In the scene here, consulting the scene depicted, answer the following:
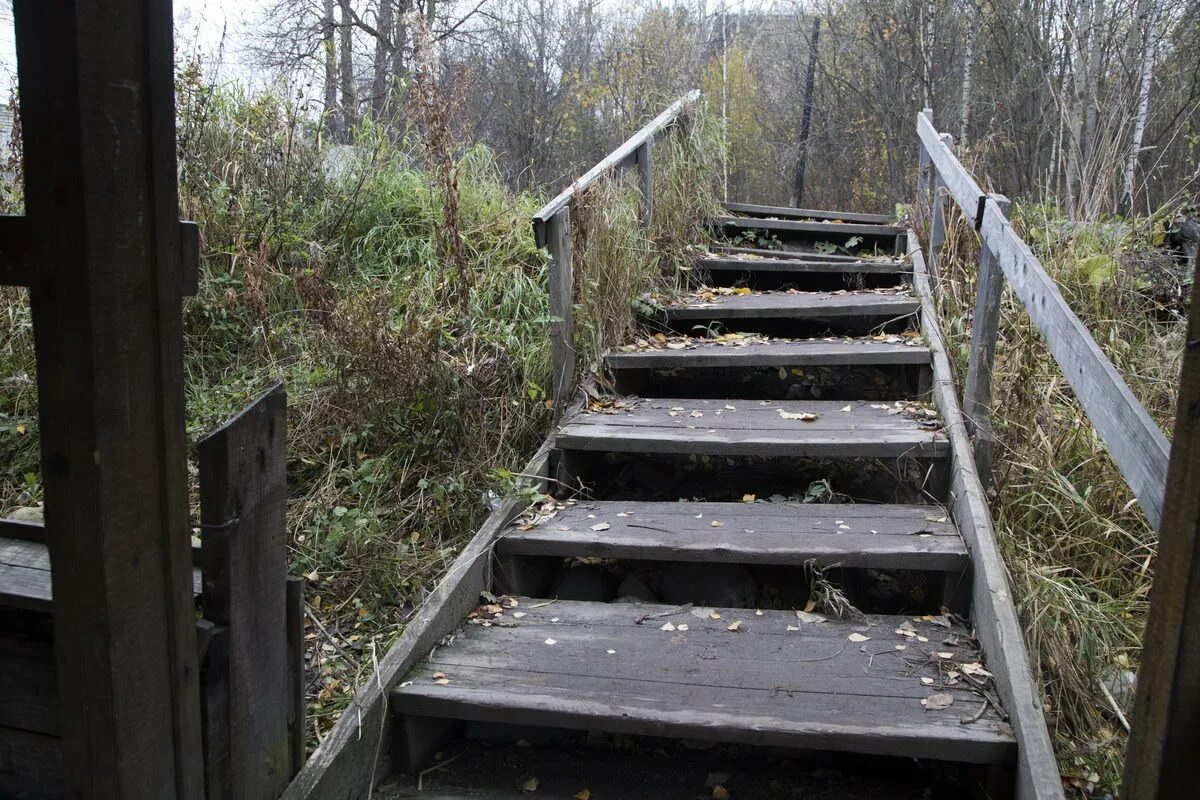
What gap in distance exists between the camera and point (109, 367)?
127 cm

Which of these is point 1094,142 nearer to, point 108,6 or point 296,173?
point 296,173

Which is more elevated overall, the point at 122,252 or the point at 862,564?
the point at 122,252

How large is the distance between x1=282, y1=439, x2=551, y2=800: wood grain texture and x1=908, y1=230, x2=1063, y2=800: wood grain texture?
152 cm

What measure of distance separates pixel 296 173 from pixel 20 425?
209cm

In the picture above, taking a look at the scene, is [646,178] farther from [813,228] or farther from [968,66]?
[968,66]

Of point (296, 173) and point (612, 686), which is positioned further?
point (296, 173)

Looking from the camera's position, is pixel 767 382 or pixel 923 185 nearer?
pixel 767 382

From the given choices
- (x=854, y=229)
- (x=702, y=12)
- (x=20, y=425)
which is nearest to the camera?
(x=20, y=425)

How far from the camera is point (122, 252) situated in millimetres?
1277

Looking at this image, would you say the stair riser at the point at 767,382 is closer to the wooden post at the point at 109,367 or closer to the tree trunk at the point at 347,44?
the wooden post at the point at 109,367

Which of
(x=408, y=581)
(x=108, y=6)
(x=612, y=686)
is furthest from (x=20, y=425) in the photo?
(x=108, y=6)

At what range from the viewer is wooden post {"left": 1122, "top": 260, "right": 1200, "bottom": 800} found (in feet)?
3.18

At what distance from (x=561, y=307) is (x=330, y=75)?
577cm

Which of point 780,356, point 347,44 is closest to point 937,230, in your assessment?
point 780,356
